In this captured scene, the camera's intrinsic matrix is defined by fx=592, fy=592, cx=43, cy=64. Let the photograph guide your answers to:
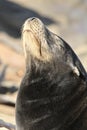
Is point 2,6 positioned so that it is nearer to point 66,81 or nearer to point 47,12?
point 47,12

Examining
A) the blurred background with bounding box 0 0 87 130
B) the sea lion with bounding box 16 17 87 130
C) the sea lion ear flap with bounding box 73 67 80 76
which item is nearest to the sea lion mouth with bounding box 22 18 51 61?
the sea lion with bounding box 16 17 87 130

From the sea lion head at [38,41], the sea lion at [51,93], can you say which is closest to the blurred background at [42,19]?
the sea lion head at [38,41]

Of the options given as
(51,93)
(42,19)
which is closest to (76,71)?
(51,93)

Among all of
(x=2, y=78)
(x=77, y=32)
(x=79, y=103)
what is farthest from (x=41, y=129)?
(x=77, y=32)

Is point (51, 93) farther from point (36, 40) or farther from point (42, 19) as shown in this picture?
point (42, 19)

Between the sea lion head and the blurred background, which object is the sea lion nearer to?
the sea lion head

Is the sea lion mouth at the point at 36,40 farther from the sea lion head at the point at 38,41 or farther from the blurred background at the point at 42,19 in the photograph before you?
the blurred background at the point at 42,19

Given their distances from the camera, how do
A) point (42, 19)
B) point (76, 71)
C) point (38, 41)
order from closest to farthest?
point (76, 71) → point (38, 41) → point (42, 19)
